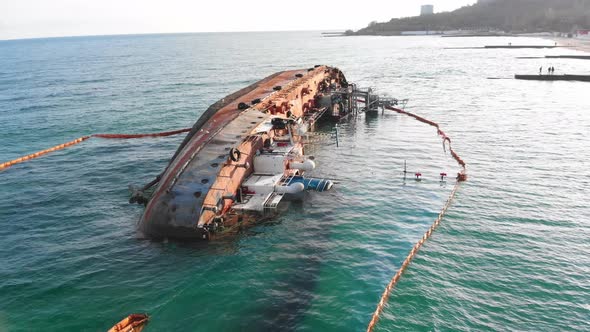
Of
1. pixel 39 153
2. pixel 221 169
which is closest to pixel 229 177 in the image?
pixel 221 169

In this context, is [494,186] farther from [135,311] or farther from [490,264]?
[135,311]

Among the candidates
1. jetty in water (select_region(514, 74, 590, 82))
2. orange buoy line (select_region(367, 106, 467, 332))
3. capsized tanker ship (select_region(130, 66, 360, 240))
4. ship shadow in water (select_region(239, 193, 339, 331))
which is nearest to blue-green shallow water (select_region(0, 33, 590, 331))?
ship shadow in water (select_region(239, 193, 339, 331))

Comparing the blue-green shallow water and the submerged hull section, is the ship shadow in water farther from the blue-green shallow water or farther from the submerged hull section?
the submerged hull section

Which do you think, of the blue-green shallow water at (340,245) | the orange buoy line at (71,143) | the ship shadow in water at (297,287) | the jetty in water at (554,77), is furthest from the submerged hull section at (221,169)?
the jetty in water at (554,77)

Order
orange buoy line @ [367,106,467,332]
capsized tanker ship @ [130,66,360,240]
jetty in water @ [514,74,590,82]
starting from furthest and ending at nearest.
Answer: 1. jetty in water @ [514,74,590,82]
2. capsized tanker ship @ [130,66,360,240]
3. orange buoy line @ [367,106,467,332]

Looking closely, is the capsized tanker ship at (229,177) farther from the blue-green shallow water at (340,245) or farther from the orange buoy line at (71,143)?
the orange buoy line at (71,143)

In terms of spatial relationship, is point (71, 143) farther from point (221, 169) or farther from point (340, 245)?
point (340, 245)
